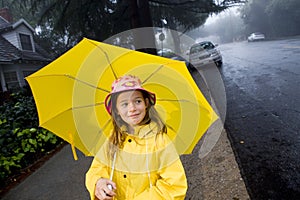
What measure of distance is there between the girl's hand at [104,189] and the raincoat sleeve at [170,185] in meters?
0.22

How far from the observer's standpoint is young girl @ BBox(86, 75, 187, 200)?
1560 millimetres

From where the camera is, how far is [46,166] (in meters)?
4.82

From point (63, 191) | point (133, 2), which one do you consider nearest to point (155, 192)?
point (63, 191)

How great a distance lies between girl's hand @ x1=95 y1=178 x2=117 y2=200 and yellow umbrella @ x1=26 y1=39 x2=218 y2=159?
0.40 metres

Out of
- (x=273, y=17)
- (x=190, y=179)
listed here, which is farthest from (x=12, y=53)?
(x=273, y=17)

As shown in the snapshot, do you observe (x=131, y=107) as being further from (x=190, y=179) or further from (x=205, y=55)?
(x=205, y=55)

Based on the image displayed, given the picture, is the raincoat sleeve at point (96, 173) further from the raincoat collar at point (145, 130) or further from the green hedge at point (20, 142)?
the green hedge at point (20, 142)

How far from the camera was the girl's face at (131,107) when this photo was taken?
170 cm

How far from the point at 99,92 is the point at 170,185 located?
960mm

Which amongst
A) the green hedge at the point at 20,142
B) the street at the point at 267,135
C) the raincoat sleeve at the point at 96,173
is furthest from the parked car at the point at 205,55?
the raincoat sleeve at the point at 96,173

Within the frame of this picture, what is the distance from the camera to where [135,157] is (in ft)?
5.32

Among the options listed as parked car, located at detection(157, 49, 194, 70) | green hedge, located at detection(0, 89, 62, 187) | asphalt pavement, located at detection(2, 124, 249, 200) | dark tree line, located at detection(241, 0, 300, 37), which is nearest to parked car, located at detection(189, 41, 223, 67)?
parked car, located at detection(157, 49, 194, 70)

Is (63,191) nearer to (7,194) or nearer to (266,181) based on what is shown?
(7,194)

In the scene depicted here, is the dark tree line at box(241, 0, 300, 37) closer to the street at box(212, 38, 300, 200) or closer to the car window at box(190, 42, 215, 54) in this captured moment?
the car window at box(190, 42, 215, 54)
